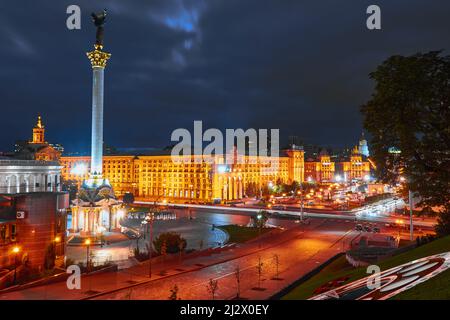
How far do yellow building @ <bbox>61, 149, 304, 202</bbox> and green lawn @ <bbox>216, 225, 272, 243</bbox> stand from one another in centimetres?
5735

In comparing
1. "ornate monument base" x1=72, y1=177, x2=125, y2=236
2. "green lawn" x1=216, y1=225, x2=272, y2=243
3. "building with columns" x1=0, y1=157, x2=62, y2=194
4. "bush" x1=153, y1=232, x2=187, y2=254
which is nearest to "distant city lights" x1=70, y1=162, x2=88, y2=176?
"building with columns" x1=0, y1=157, x2=62, y2=194

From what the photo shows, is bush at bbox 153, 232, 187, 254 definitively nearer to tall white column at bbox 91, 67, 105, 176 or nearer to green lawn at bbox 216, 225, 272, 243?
green lawn at bbox 216, 225, 272, 243

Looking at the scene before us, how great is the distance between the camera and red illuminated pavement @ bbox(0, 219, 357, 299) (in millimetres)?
30156

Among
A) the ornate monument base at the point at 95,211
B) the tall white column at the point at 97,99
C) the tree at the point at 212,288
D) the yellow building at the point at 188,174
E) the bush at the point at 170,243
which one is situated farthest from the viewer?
the yellow building at the point at 188,174

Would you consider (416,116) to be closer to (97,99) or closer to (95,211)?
(95,211)

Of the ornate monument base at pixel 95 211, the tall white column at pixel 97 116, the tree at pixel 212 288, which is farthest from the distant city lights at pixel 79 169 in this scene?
the tree at pixel 212 288

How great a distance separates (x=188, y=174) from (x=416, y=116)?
108164 millimetres

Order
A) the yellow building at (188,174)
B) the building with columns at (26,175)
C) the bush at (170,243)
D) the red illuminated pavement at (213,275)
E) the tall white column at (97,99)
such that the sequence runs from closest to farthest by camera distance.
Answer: the red illuminated pavement at (213,275) → the bush at (170,243) → the tall white column at (97,99) → the building with columns at (26,175) → the yellow building at (188,174)

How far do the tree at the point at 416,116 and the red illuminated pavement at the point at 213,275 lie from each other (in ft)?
43.3

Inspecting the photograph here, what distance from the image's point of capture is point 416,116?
28906mm

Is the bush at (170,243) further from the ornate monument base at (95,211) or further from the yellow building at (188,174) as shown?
the yellow building at (188,174)

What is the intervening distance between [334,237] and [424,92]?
111 ft

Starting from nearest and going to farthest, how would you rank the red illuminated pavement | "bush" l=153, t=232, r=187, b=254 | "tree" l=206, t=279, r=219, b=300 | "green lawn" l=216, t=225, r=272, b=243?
"tree" l=206, t=279, r=219, b=300, the red illuminated pavement, "bush" l=153, t=232, r=187, b=254, "green lawn" l=216, t=225, r=272, b=243

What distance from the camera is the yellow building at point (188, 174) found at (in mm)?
128875
